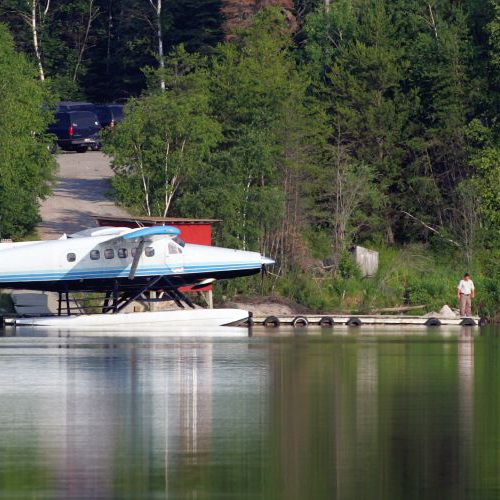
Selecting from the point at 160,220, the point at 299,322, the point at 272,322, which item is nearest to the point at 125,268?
the point at 160,220

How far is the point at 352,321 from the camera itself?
36281 millimetres

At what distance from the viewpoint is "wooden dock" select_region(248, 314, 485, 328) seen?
36.1 m

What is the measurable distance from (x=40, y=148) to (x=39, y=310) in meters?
8.06

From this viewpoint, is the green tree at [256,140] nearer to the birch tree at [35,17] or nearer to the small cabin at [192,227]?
the small cabin at [192,227]

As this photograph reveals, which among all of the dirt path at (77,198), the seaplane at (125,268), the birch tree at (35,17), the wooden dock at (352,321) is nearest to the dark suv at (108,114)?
the dirt path at (77,198)

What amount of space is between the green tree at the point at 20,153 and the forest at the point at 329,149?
0.21 ft

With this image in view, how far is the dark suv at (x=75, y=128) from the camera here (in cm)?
5653

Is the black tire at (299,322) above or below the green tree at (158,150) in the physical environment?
below

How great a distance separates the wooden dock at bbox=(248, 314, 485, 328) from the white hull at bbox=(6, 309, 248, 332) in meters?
2.30

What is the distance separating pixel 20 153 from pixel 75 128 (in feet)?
53.7

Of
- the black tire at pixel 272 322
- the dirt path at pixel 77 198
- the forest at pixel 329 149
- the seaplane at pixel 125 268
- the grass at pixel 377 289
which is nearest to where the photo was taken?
the seaplane at pixel 125 268

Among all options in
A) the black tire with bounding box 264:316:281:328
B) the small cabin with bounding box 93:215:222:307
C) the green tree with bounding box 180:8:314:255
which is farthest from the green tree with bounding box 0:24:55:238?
the black tire with bounding box 264:316:281:328

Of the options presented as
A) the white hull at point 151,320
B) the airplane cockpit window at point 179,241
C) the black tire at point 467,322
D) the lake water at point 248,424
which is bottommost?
the black tire at point 467,322

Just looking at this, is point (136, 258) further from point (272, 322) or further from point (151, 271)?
point (272, 322)
